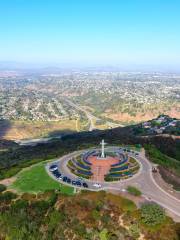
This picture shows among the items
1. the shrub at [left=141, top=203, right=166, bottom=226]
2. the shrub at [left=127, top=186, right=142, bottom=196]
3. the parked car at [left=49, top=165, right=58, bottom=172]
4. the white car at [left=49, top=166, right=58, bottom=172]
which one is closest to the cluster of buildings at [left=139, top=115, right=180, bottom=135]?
the parked car at [left=49, top=165, right=58, bottom=172]

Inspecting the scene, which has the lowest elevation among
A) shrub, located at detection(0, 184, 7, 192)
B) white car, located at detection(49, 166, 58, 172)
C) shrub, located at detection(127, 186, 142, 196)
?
white car, located at detection(49, 166, 58, 172)

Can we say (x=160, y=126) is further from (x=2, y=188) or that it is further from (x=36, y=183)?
(x=2, y=188)

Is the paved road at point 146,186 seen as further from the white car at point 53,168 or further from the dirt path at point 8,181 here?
the dirt path at point 8,181

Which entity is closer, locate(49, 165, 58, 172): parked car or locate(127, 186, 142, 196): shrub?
locate(127, 186, 142, 196): shrub

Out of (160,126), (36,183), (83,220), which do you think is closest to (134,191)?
(83,220)

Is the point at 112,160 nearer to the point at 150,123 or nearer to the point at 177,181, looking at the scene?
the point at 177,181

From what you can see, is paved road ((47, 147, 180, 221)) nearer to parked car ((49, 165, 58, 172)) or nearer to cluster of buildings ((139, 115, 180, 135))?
parked car ((49, 165, 58, 172))
